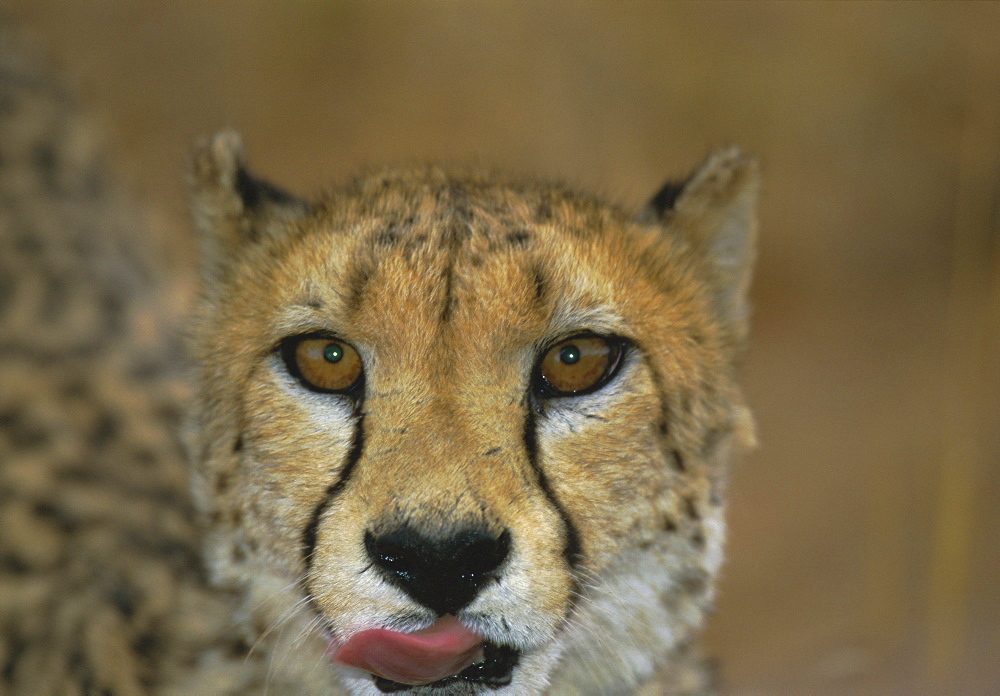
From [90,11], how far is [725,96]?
1.64 m

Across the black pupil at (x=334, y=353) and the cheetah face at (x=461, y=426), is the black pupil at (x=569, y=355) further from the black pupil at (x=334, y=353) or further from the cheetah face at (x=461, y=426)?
the black pupil at (x=334, y=353)

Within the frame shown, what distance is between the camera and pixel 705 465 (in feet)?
4.55

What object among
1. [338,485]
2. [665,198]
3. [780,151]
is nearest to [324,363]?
[338,485]

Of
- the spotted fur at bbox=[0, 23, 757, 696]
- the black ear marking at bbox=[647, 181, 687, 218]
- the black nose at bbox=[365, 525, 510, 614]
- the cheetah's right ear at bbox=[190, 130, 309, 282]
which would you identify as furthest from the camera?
the black ear marking at bbox=[647, 181, 687, 218]

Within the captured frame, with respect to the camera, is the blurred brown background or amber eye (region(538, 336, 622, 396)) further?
the blurred brown background

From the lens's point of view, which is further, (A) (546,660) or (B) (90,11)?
(B) (90,11)

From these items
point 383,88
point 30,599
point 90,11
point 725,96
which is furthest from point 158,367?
point 725,96

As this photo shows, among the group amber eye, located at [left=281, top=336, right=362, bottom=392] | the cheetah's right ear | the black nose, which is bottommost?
the black nose

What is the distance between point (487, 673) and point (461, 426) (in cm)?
26

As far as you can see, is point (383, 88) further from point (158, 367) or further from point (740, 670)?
point (740, 670)

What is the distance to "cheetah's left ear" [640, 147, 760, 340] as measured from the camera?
4.88 feet

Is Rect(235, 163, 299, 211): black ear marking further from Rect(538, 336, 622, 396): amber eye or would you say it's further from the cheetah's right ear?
Rect(538, 336, 622, 396): amber eye

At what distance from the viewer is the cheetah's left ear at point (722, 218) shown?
4.88 ft

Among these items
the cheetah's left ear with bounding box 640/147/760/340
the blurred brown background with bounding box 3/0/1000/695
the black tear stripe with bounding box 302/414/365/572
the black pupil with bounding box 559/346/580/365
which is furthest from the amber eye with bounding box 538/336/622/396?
the blurred brown background with bounding box 3/0/1000/695
